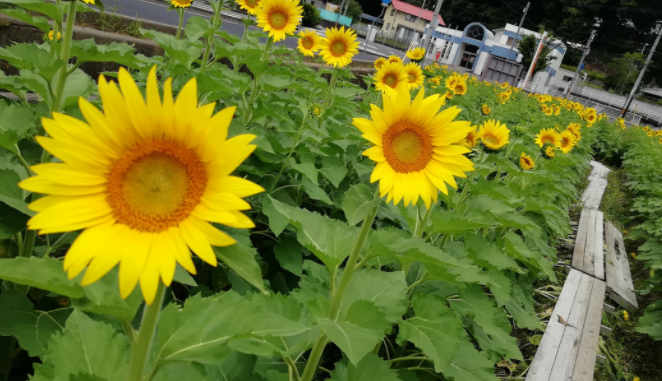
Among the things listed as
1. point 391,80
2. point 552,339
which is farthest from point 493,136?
point 552,339

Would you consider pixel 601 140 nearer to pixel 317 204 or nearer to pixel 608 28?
pixel 317 204

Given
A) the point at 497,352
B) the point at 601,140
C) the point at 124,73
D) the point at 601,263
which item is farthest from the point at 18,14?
the point at 601,140

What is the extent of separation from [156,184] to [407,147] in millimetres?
1108

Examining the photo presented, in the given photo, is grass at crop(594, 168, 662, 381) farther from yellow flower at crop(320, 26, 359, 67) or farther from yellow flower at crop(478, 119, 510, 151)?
yellow flower at crop(320, 26, 359, 67)

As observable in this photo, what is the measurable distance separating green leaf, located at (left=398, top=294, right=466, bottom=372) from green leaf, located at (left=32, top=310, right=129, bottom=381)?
1162 mm

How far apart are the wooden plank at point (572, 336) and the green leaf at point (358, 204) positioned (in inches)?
82.0

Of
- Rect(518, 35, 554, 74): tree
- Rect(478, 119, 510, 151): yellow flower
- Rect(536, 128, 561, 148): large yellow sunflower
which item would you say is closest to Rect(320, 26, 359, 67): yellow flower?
Rect(478, 119, 510, 151): yellow flower

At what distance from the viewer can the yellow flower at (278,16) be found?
3.87 meters

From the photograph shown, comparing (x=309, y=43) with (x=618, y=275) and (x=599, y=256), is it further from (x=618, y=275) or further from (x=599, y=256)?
(x=618, y=275)

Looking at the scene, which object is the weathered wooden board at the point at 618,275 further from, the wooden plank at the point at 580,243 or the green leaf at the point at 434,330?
the green leaf at the point at 434,330

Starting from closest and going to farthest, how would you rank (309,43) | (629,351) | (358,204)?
1. (358,204)
2. (629,351)
3. (309,43)

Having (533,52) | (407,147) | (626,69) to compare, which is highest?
(626,69)

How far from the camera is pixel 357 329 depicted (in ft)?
4.63

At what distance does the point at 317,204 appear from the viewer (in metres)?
3.20
